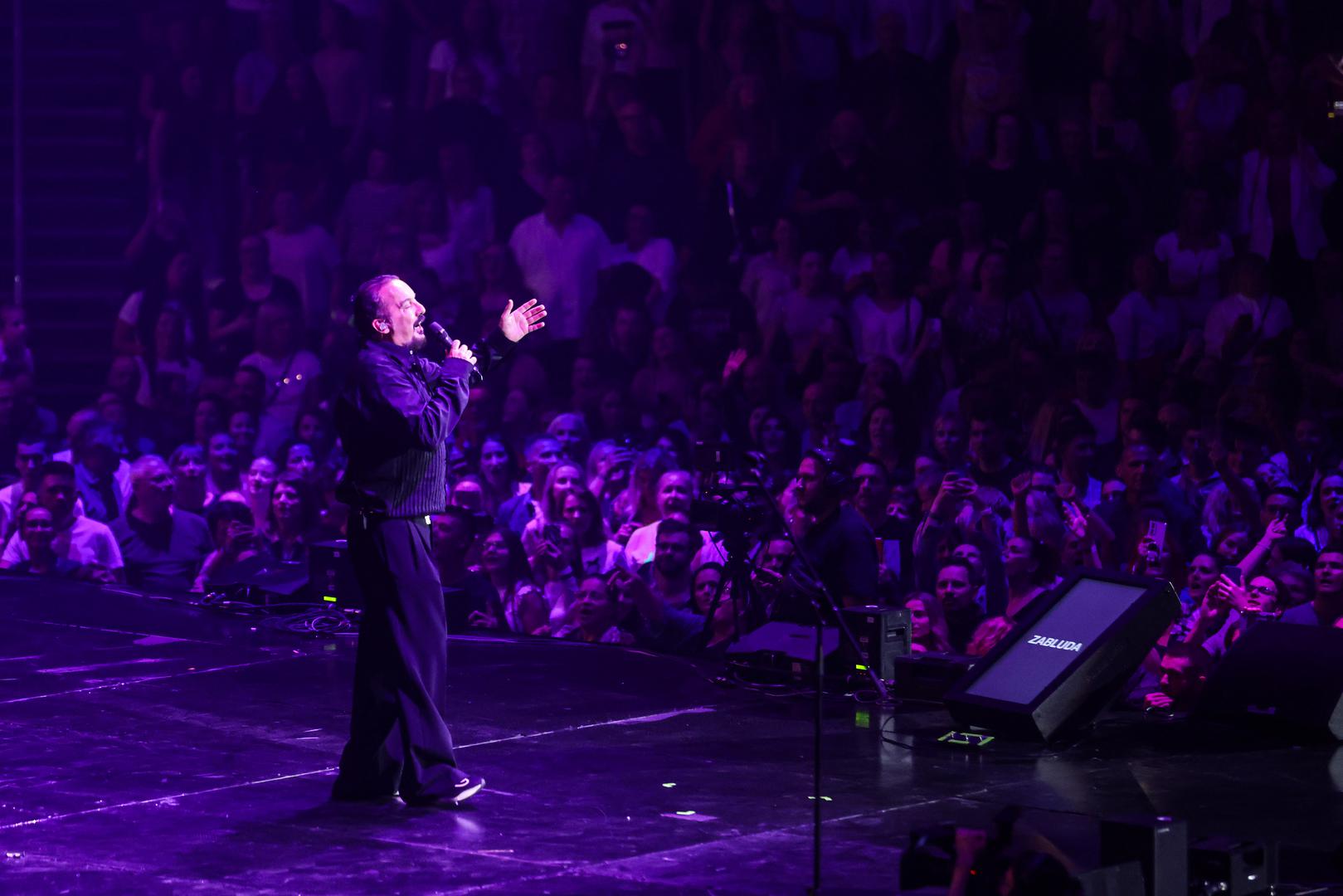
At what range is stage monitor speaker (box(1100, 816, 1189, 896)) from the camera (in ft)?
11.7

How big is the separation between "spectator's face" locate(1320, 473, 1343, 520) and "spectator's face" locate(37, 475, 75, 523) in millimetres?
6518

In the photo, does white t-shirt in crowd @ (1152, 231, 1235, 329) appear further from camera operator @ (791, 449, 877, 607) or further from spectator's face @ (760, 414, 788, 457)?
spectator's face @ (760, 414, 788, 457)

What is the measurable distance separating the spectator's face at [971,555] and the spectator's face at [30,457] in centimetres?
536

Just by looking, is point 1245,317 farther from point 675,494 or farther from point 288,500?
point 288,500

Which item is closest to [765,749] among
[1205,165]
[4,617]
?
[1205,165]

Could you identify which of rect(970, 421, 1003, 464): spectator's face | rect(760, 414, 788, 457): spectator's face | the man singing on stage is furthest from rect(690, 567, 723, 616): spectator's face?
the man singing on stage

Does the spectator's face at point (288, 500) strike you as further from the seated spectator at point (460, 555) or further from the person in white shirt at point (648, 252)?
the person in white shirt at point (648, 252)

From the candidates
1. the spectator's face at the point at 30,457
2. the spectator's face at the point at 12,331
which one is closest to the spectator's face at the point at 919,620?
the spectator's face at the point at 30,457

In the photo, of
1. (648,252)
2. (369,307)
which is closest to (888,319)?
(648,252)

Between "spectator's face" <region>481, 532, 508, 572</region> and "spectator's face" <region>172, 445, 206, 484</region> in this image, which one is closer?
"spectator's face" <region>481, 532, 508, 572</region>

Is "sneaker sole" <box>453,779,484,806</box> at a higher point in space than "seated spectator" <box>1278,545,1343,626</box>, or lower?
lower

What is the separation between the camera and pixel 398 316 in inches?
185

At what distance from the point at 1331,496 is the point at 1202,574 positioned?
0.55m

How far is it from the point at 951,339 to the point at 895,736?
2.40 meters
